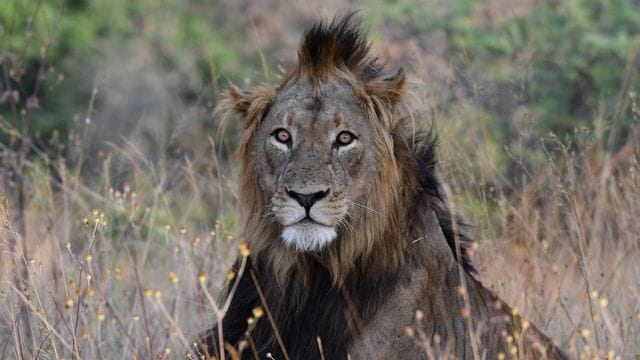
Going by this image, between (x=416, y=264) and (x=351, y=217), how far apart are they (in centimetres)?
38

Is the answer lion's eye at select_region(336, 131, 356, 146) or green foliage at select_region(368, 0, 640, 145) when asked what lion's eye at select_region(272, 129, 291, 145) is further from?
green foliage at select_region(368, 0, 640, 145)

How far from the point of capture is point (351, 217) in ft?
15.7

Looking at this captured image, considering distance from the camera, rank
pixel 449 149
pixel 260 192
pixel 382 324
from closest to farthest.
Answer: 1. pixel 382 324
2. pixel 260 192
3. pixel 449 149

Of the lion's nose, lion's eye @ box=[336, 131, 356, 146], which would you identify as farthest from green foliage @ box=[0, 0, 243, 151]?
the lion's nose

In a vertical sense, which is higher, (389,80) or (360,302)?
(389,80)

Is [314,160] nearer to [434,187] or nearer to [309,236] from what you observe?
[309,236]

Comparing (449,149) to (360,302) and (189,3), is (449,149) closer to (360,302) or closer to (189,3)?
(360,302)

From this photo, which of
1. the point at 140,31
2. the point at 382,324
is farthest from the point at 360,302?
the point at 140,31

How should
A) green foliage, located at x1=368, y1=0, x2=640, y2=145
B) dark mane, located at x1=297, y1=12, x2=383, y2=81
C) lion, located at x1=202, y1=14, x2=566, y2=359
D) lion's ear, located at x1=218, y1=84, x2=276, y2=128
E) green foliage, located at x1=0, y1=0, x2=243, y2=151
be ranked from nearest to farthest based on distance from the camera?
1. lion, located at x1=202, y1=14, x2=566, y2=359
2. dark mane, located at x1=297, y1=12, x2=383, y2=81
3. lion's ear, located at x1=218, y1=84, x2=276, y2=128
4. green foliage, located at x1=368, y1=0, x2=640, y2=145
5. green foliage, located at x1=0, y1=0, x2=243, y2=151

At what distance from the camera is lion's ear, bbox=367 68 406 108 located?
16.6 feet

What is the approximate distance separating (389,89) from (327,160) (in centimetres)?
52

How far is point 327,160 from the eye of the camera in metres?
4.78

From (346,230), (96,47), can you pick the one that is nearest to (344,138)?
(346,230)

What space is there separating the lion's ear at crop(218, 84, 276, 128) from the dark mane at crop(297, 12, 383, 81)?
0.73 ft
